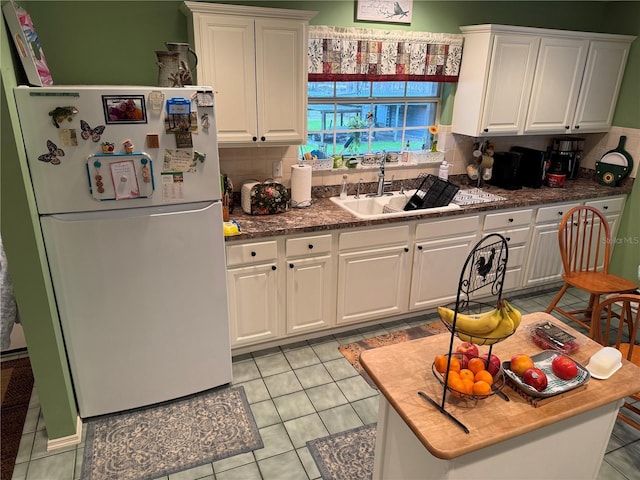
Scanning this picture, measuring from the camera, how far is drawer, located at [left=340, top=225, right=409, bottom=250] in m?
3.08

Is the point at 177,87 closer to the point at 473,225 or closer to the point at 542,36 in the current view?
the point at 473,225

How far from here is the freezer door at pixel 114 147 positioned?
2.02 meters

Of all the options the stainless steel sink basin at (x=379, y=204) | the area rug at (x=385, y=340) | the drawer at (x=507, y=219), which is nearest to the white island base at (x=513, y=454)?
the area rug at (x=385, y=340)

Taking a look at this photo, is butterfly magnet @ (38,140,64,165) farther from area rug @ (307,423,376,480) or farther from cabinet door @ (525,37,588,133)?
cabinet door @ (525,37,588,133)

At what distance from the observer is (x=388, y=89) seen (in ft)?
11.9

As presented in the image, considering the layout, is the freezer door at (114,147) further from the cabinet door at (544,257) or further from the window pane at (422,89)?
the cabinet door at (544,257)

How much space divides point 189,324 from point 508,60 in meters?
2.94

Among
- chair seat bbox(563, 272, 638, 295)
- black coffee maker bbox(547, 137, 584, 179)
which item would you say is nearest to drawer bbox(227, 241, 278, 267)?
chair seat bbox(563, 272, 638, 295)

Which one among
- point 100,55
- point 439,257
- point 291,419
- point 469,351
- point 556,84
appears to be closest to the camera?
point 469,351

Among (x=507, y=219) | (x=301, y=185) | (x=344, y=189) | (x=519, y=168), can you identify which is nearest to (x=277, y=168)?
(x=301, y=185)

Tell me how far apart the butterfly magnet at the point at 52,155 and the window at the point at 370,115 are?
1.82m

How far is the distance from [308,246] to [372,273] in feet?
1.87

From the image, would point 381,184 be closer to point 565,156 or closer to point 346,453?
point 565,156

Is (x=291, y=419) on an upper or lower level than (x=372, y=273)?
lower
